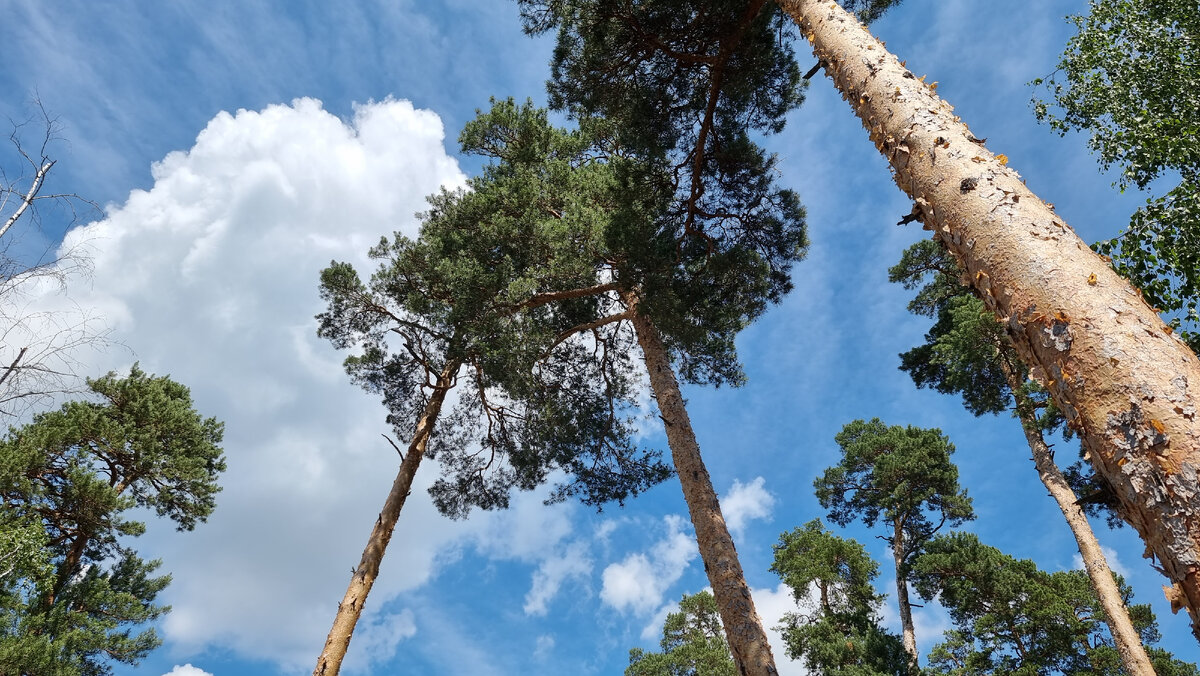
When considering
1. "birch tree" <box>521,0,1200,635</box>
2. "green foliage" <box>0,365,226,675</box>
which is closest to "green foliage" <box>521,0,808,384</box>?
"birch tree" <box>521,0,1200,635</box>

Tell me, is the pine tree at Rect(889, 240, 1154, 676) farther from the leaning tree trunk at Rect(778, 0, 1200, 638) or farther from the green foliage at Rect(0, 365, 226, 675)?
the green foliage at Rect(0, 365, 226, 675)

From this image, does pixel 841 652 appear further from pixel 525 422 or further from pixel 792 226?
pixel 792 226

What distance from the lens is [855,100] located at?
4.96 meters

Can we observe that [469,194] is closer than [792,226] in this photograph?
No

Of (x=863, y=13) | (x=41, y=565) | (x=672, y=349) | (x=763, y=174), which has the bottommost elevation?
(x=41, y=565)

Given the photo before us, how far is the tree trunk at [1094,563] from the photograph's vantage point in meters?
10.5

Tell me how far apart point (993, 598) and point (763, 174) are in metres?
14.9

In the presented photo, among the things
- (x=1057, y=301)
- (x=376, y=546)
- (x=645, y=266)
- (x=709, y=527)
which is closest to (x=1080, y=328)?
(x=1057, y=301)

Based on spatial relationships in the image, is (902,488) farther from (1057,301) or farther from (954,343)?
(1057,301)

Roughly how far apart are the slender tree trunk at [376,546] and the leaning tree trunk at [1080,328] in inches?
341

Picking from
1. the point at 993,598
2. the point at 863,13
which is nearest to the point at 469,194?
the point at 863,13

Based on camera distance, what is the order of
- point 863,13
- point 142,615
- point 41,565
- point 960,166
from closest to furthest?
1. point 960,166
2. point 863,13
3. point 41,565
4. point 142,615

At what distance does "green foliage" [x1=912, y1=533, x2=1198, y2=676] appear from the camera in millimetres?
15789

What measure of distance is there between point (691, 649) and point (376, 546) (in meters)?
18.8
